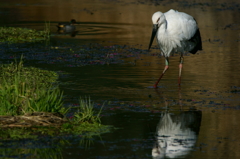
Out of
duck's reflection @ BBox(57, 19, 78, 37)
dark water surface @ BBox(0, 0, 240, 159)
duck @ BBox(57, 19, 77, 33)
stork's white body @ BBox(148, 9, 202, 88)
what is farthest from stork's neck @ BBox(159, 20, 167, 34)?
duck @ BBox(57, 19, 77, 33)

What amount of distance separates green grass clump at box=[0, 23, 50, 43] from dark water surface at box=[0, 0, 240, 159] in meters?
0.65

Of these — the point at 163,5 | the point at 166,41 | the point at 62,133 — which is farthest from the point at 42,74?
the point at 163,5

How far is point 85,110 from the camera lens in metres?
7.94

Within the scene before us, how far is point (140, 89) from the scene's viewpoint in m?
10.2

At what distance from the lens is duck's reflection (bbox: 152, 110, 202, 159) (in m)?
6.34

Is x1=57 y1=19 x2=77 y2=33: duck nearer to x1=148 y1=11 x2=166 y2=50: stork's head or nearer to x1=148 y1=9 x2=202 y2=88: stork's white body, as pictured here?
x1=148 y1=9 x2=202 y2=88: stork's white body

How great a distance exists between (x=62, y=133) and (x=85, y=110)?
0.97m

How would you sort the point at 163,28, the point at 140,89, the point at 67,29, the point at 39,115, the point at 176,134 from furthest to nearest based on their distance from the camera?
the point at 67,29
the point at 163,28
the point at 140,89
the point at 39,115
the point at 176,134

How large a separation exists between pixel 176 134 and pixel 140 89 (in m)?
3.17

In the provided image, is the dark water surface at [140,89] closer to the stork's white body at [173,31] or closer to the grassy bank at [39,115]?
the grassy bank at [39,115]

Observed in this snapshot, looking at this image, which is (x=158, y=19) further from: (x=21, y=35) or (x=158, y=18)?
(x=21, y=35)

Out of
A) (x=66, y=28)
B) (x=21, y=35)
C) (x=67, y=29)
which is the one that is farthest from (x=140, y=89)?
(x=66, y=28)

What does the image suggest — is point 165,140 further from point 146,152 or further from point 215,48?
point 215,48

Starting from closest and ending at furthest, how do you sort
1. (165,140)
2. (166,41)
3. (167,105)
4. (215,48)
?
(165,140)
(167,105)
(166,41)
(215,48)
